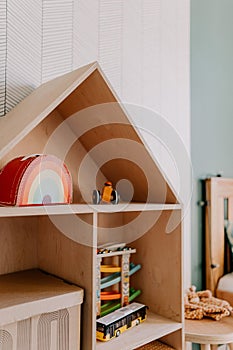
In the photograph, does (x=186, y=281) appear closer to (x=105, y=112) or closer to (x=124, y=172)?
(x=124, y=172)

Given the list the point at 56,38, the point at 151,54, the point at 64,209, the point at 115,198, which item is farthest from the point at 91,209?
the point at 151,54

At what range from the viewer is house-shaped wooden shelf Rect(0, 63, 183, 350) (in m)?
1.07

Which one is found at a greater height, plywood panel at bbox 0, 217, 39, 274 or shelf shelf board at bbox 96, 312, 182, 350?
plywood panel at bbox 0, 217, 39, 274

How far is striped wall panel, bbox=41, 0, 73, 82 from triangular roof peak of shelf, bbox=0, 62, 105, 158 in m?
0.21

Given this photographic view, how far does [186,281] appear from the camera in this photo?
79.6 inches

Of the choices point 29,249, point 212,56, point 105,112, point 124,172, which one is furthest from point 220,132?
point 29,249

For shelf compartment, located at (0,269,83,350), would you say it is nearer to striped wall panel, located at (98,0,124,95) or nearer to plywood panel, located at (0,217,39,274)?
plywood panel, located at (0,217,39,274)

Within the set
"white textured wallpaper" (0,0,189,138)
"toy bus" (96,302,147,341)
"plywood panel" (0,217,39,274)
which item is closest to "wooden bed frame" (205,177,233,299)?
"white textured wallpaper" (0,0,189,138)

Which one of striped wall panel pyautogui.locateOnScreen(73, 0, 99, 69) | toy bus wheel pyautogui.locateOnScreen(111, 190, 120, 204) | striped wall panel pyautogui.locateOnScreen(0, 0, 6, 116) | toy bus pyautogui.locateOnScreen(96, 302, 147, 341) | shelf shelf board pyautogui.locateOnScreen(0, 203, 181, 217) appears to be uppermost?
striped wall panel pyautogui.locateOnScreen(73, 0, 99, 69)

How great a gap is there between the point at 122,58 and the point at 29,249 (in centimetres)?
95

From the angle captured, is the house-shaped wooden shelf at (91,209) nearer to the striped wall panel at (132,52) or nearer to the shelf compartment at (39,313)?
the shelf compartment at (39,313)

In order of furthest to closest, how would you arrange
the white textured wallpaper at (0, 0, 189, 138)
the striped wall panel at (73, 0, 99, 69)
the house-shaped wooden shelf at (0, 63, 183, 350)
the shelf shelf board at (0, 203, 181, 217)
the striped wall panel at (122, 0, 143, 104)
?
the striped wall panel at (122, 0, 143, 104)
the striped wall panel at (73, 0, 99, 69)
the white textured wallpaper at (0, 0, 189, 138)
the house-shaped wooden shelf at (0, 63, 183, 350)
the shelf shelf board at (0, 203, 181, 217)

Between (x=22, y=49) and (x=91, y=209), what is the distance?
0.65 meters

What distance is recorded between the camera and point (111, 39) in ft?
5.40
